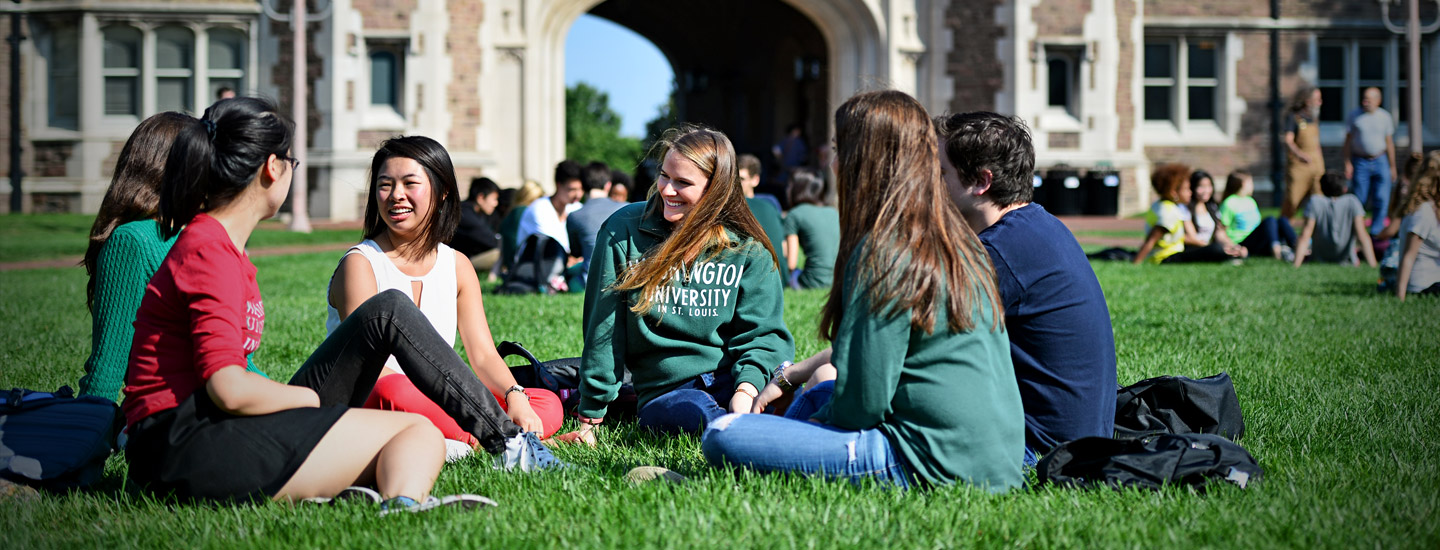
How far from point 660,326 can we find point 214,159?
1.62 meters

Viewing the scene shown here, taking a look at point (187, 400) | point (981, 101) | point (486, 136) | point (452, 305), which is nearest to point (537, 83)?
point (486, 136)

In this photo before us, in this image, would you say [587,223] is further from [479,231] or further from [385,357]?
[385,357]

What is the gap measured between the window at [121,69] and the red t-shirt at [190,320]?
711 inches

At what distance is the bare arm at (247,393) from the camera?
2.67 metres

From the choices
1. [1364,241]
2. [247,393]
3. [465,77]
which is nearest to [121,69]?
[465,77]

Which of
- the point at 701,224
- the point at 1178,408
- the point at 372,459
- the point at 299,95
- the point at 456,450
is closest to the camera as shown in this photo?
the point at 372,459

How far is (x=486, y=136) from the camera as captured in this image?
17.7 m

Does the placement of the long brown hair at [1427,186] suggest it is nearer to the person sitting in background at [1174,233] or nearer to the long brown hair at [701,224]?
the person sitting in background at [1174,233]

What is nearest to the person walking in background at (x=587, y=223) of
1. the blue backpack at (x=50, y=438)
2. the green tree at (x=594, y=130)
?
the blue backpack at (x=50, y=438)

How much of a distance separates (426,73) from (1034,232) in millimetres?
15580

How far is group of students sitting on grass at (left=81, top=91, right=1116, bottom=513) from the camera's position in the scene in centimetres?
269

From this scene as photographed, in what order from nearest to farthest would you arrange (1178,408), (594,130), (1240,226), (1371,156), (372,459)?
1. (372,459)
2. (1178,408)
3. (1240,226)
4. (1371,156)
5. (594,130)

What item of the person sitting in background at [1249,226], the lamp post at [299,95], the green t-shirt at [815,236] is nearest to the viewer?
the green t-shirt at [815,236]

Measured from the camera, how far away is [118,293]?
3.56 m
